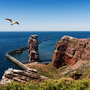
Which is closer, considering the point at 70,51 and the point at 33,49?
the point at 70,51

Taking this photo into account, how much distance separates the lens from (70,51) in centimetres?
3956

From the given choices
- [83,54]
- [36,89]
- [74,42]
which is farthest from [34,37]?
[36,89]

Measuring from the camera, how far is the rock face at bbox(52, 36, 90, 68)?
36456 millimetres

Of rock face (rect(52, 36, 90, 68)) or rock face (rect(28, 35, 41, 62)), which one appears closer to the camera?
rock face (rect(52, 36, 90, 68))

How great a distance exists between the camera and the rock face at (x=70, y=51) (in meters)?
36.5

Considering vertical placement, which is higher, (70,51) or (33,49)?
(70,51)

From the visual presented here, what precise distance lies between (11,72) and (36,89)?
6601 mm

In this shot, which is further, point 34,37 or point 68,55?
point 34,37

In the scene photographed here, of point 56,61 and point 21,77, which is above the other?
point 21,77

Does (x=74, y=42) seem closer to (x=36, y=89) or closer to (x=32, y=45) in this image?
(x=32, y=45)

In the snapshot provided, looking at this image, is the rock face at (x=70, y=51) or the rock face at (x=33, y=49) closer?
the rock face at (x=70, y=51)

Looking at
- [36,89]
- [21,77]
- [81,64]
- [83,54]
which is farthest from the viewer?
[83,54]

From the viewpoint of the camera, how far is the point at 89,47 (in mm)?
35250

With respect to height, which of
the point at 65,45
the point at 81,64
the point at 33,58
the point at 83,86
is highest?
the point at 65,45
